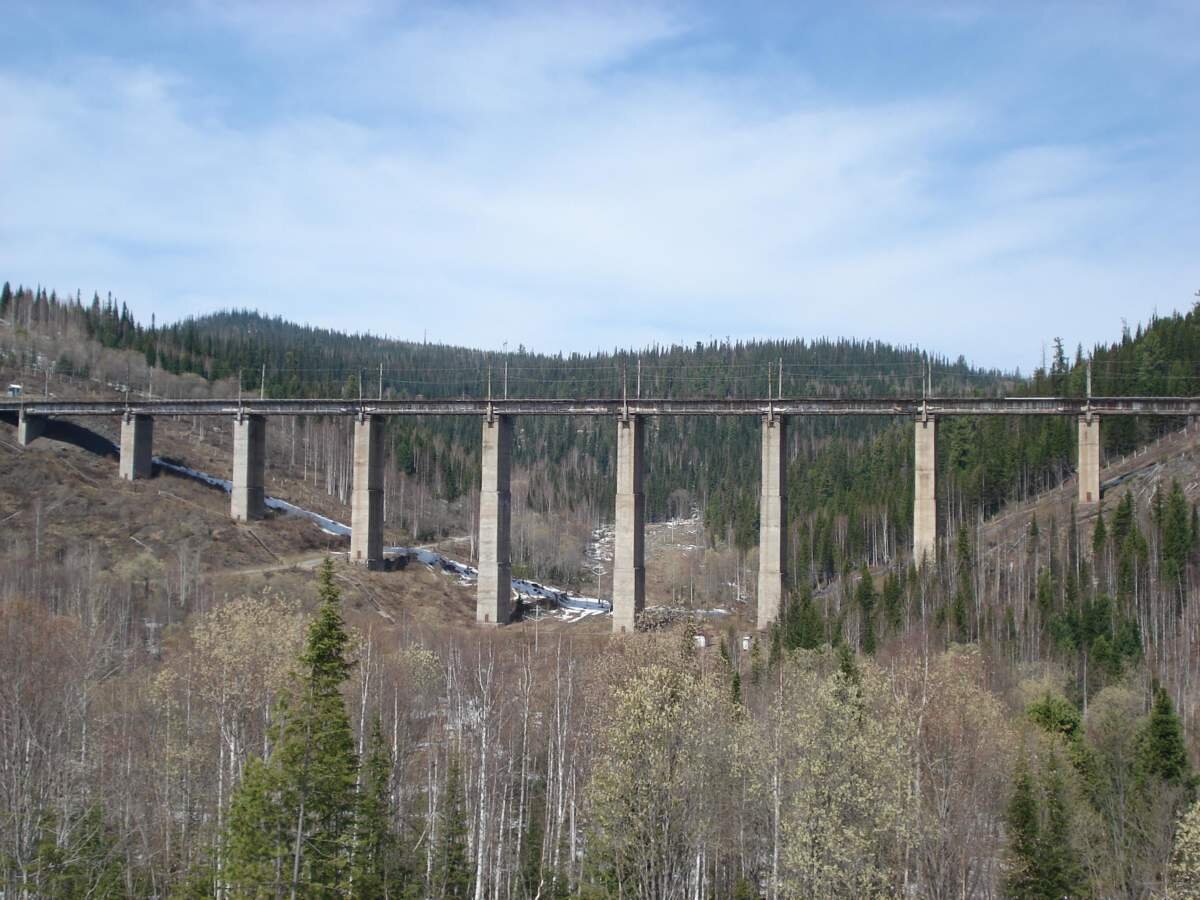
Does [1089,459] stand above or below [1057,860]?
above

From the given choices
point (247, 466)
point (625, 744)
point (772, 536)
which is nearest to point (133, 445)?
point (247, 466)

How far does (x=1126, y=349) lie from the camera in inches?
4619

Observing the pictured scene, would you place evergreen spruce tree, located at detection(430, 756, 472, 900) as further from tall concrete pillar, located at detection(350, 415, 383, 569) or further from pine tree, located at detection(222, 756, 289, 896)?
tall concrete pillar, located at detection(350, 415, 383, 569)

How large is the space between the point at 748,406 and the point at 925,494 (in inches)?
480

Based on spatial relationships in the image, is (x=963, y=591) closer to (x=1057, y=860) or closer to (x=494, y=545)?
(x=494, y=545)

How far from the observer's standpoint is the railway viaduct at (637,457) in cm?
6919

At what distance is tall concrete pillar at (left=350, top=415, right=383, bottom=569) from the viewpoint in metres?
77.8

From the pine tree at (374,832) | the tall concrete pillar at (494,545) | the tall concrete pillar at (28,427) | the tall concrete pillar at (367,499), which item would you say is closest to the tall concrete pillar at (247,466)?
the tall concrete pillar at (367,499)

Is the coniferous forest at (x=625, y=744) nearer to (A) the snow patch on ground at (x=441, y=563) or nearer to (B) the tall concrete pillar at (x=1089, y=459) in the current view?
(B) the tall concrete pillar at (x=1089, y=459)

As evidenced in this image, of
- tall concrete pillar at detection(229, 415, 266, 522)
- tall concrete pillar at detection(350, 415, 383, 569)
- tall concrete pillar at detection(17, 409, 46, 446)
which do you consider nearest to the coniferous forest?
tall concrete pillar at detection(350, 415, 383, 569)

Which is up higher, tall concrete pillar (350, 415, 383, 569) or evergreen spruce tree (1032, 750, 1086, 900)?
tall concrete pillar (350, 415, 383, 569)

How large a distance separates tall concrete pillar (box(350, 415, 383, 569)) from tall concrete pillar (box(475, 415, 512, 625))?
8841 mm

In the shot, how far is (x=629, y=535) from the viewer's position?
70.2 meters

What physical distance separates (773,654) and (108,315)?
133886mm
